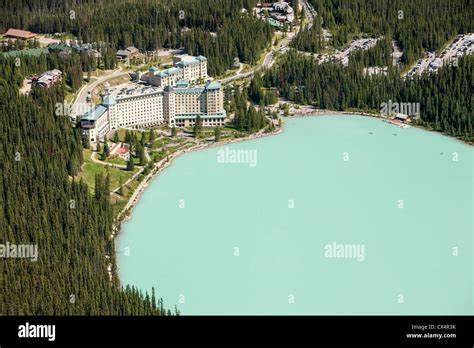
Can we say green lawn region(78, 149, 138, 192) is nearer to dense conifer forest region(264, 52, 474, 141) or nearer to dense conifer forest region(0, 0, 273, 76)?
dense conifer forest region(264, 52, 474, 141)

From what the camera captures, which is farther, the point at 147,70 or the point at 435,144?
the point at 147,70

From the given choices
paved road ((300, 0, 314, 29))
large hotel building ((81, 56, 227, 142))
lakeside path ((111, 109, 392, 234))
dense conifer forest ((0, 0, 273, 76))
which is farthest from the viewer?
paved road ((300, 0, 314, 29))

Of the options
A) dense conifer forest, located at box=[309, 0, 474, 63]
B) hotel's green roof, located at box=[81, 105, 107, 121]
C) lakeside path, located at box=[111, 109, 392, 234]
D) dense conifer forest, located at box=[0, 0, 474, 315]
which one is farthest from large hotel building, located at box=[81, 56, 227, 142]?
dense conifer forest, located at box=[309, 0, 474, 63]

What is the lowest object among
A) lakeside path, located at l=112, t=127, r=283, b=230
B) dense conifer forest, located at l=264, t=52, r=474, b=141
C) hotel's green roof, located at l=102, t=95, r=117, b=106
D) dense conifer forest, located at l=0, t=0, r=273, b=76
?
lakeside path, located at l=112, t=127, r=283, b=230

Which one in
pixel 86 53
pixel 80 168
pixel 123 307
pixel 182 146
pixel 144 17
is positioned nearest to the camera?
pixel 123 307

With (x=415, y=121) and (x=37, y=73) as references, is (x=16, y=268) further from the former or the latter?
(x=415, y=121)

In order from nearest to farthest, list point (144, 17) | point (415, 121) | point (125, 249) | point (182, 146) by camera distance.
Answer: point (125, 249)
point (182, 146)
point (415, 121)
point (144, 17)

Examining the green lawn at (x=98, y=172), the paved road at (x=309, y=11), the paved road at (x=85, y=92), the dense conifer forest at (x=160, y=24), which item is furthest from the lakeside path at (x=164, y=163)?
the paved road at (x=309, y=11)

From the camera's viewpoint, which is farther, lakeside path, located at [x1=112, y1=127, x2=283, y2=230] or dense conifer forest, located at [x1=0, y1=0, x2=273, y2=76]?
dense conifer forest, located at [x1=0, y1=0, x2=273, y2=76]

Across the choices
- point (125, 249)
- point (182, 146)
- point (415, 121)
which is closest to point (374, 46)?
point (415, 121)
